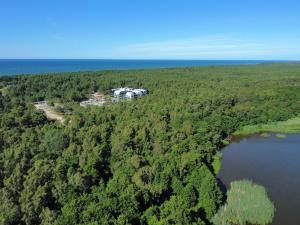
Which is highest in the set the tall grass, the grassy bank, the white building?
the white building

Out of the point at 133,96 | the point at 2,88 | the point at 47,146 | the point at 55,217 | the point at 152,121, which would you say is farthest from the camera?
the point at 2,88

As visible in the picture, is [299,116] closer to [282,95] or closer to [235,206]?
[282,95]

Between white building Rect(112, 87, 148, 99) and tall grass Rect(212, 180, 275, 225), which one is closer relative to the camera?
tall grass Rect(212, 180, 275, 225)

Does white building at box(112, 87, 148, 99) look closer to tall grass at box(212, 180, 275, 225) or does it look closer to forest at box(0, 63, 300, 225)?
forest at box(0, 63, 300, 225)

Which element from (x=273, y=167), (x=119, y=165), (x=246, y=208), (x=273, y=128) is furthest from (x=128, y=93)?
(x=246, y=208)

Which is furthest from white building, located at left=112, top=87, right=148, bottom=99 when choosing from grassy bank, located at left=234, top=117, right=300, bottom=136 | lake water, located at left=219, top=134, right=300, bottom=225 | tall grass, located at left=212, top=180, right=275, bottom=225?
tall grass, located at left=212, top=180, right=275, bottom=225

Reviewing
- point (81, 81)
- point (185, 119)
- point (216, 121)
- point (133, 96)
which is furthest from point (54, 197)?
point (81, 81)

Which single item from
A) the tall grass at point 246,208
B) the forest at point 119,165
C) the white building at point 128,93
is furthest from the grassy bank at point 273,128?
the white building at point 128,93
